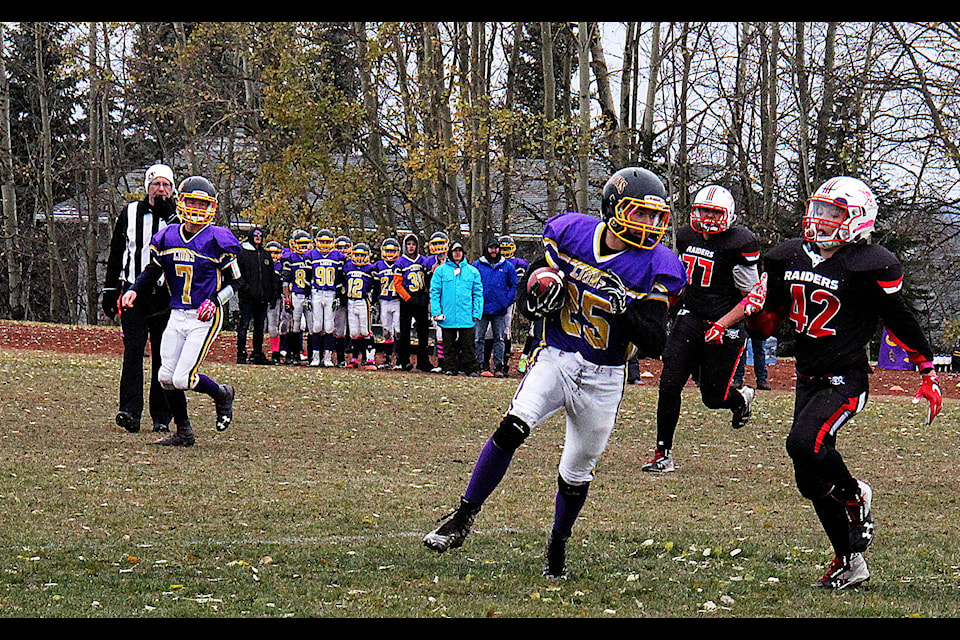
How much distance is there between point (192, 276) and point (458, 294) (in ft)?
31.6

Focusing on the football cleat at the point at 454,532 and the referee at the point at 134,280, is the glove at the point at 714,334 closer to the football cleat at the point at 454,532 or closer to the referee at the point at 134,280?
the football cleat at the point at 454,532

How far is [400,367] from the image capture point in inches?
863

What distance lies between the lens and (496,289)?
67.7 feet

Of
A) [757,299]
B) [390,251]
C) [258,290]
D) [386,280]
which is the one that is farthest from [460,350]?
[757,299]

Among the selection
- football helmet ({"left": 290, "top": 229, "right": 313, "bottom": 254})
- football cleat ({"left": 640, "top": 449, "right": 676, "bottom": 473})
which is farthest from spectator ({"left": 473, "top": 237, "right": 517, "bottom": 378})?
football cleat ({"left": 640, "top": 449, "right": 676, "bottom": 473})

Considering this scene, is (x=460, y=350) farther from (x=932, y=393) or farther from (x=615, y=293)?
(x=615, y=293)

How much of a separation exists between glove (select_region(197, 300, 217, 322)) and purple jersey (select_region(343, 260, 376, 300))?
10.6 m

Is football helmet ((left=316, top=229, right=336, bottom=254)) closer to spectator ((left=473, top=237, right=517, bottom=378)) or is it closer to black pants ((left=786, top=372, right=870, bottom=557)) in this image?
spectator ((left=473, top=237, right=517, bottom=378))

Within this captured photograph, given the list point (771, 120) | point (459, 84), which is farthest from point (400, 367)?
point (771, 120)

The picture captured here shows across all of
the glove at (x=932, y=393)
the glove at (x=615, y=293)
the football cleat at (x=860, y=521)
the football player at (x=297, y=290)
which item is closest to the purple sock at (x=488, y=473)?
the glove at (x=615, y=293)

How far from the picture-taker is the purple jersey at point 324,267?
2159cm
